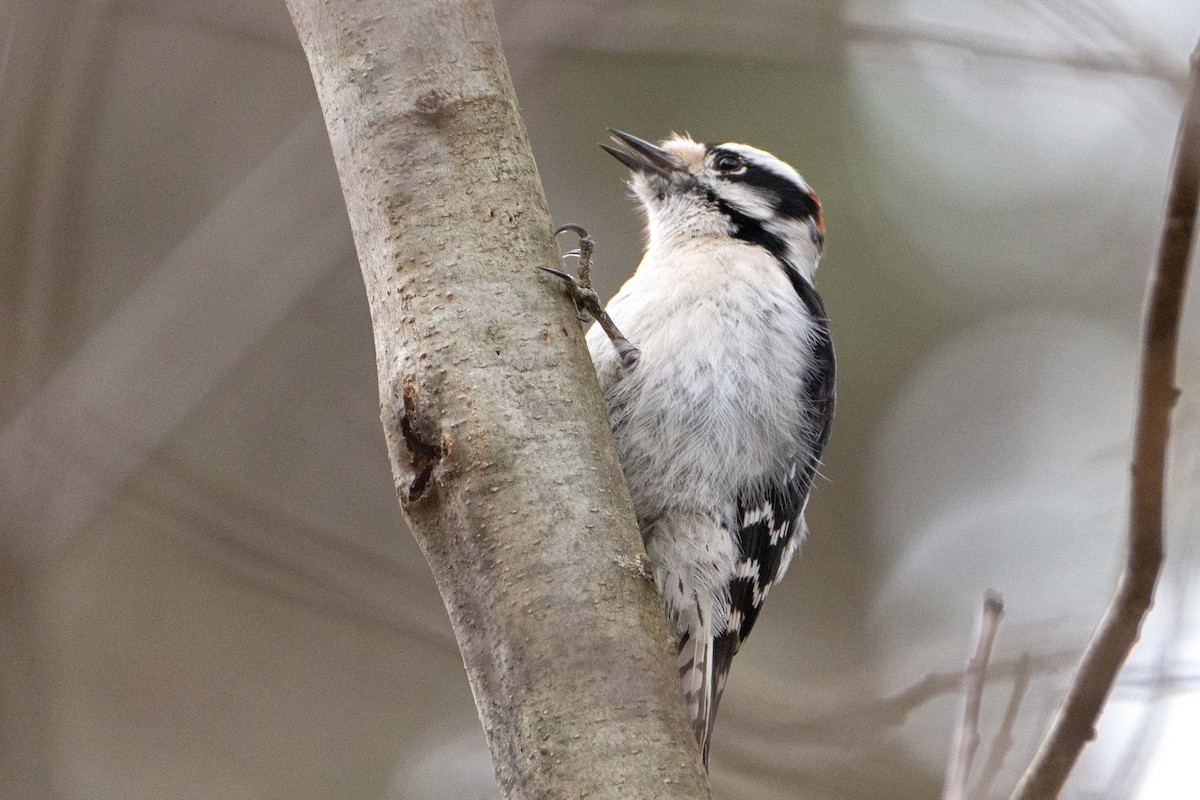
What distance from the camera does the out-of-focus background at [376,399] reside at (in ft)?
6.53

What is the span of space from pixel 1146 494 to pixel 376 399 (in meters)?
4.04

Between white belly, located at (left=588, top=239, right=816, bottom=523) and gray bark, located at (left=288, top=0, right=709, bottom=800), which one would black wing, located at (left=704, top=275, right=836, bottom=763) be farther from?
gray bark, located at (left=288, top=0, right=709, bottom=800)

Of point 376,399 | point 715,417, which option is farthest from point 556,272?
point 376,399

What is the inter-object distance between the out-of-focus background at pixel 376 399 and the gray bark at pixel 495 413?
37 centimetres

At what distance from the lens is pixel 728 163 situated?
11.8ft

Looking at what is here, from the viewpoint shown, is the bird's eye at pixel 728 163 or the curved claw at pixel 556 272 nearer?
the curved claw at pixel 556 272

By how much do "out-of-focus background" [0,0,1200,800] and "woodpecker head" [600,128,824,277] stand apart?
1.33ft

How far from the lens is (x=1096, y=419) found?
8.02m

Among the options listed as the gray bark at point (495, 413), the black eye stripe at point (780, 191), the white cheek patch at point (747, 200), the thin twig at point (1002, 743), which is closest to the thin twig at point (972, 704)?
the thin twig at point (1002, 743)

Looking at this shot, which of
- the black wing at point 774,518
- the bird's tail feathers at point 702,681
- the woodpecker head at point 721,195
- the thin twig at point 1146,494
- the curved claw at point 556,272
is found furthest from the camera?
the woodpecker head at point 721,195

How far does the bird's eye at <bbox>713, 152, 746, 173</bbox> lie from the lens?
3.58 meters

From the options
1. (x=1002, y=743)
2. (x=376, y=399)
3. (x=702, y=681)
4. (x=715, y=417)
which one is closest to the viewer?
(x=1002, y=743)

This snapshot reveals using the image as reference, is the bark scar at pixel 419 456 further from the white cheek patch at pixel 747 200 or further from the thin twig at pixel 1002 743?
the white cheek patch at pixel 747 200

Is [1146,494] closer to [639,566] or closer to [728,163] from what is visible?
[639,566]
